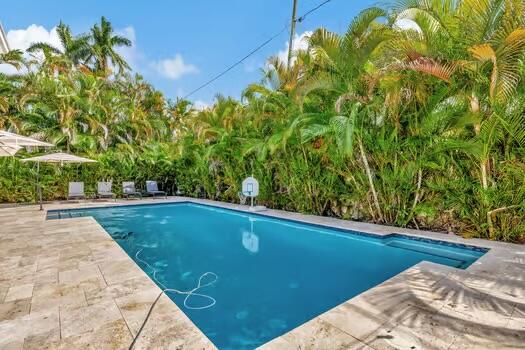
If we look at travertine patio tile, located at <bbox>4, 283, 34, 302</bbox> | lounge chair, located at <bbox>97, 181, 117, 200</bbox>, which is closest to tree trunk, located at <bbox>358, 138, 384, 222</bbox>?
travertine patio tile, located at <bbox>4, 283, 34, 302</bbox>

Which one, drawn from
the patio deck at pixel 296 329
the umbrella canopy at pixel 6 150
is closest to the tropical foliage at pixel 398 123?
the patio deck at pixel 296 329

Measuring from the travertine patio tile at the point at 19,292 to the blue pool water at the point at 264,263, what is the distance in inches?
59.3

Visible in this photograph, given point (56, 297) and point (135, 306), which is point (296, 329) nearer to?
point (135, 306)

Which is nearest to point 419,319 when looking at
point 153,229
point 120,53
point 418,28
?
point 418,28

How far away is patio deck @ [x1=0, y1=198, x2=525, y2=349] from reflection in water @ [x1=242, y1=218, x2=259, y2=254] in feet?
8.25

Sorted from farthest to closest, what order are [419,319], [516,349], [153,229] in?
[153,229], [419,319], [516,349]

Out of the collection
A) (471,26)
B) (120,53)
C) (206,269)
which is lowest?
(206,269)

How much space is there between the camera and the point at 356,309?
2787 mm

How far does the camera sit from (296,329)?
2.48 metres

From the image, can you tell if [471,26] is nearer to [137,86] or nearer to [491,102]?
[491,102]

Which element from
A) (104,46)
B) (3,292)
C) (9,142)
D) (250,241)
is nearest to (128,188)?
(9,142)

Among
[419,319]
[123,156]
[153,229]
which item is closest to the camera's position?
[419,319]

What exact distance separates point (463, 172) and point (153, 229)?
7431 millimetres

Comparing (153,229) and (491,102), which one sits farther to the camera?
(153,229)
